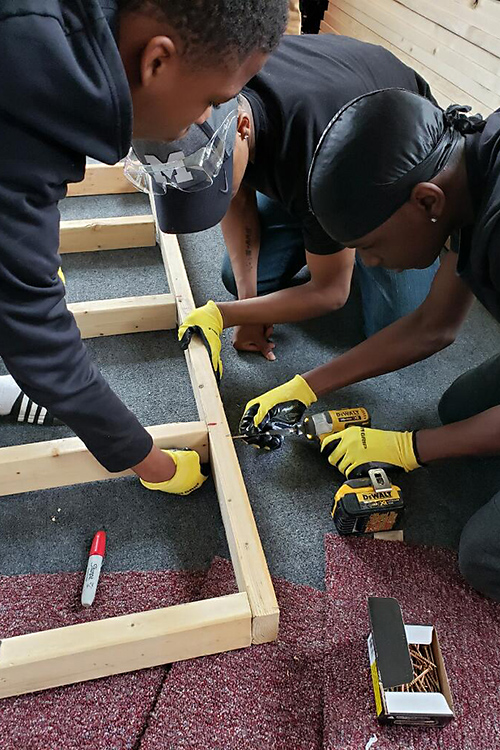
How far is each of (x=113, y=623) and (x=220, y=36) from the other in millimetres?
889

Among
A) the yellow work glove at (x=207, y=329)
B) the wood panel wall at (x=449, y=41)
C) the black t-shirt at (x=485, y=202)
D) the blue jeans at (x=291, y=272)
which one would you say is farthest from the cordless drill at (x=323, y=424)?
the wood panel wall at (x=449, y=41)

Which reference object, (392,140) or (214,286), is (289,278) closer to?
(214,286)

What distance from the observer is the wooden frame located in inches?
35.7

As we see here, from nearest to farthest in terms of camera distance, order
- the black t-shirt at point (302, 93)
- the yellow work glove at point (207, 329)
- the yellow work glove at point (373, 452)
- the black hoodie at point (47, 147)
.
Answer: the black hoodie at point (47, 147) < the black t-shirt at point (302, 93) < the yellow work glove at point (373, 452) < the yellow work glove at point (207, 329)

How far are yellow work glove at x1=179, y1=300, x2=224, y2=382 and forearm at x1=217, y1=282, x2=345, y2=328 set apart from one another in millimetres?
41

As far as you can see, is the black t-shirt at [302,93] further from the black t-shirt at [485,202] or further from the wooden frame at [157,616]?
the wooden frame at [157,616]

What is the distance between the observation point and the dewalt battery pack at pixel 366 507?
115 centimetres

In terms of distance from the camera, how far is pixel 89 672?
3.14 ft

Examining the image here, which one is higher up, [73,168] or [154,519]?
[73,168]

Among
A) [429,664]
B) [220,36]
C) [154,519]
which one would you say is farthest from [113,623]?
[220,36]

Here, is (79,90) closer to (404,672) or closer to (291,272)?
(404,672)

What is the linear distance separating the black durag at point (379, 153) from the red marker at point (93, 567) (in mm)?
821

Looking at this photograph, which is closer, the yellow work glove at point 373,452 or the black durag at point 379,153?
the black durag at point 379,153

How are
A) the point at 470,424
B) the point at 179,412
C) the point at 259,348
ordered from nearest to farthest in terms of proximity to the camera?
the point at 470,424 < the point at 179,412 < the point at 259,348
